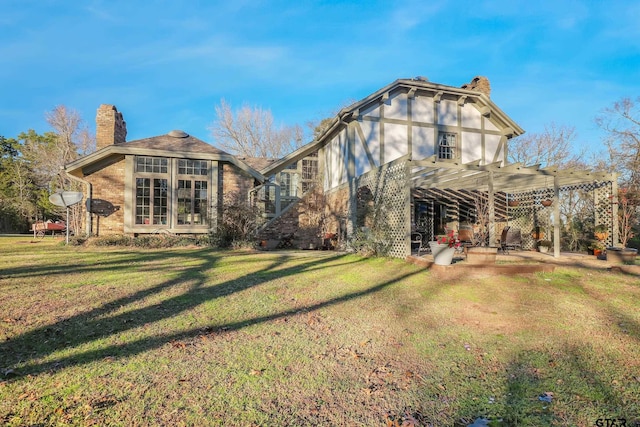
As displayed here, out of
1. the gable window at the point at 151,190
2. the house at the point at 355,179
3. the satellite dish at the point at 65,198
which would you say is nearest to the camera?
the house at the point at 355,179

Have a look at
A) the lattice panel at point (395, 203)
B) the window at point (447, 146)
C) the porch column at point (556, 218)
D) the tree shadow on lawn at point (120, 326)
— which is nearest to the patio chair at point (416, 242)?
the lattice panel at point (395, 203)

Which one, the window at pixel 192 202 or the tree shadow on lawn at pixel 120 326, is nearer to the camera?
the tree shadow on lawn at pixel 120 326

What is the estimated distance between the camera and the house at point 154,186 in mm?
12688

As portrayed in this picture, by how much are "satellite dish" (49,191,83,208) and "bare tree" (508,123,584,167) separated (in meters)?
24.6

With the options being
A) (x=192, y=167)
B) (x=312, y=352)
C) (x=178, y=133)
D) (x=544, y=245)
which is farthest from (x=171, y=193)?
(x=544, y=245)

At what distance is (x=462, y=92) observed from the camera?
13.5m

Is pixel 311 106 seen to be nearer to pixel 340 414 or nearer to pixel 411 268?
pixel 411 268

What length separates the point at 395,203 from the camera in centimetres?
922

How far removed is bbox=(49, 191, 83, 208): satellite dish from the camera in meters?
13.0

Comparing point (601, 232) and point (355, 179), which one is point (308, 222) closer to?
point (355, 179)

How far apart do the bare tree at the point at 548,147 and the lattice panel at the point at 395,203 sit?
16.9m

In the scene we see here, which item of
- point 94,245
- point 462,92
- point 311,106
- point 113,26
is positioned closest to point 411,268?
point 462,92

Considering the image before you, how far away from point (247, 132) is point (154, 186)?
1758 cm

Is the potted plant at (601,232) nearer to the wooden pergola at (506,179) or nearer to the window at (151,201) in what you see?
the wooden pergola at (506,179)
